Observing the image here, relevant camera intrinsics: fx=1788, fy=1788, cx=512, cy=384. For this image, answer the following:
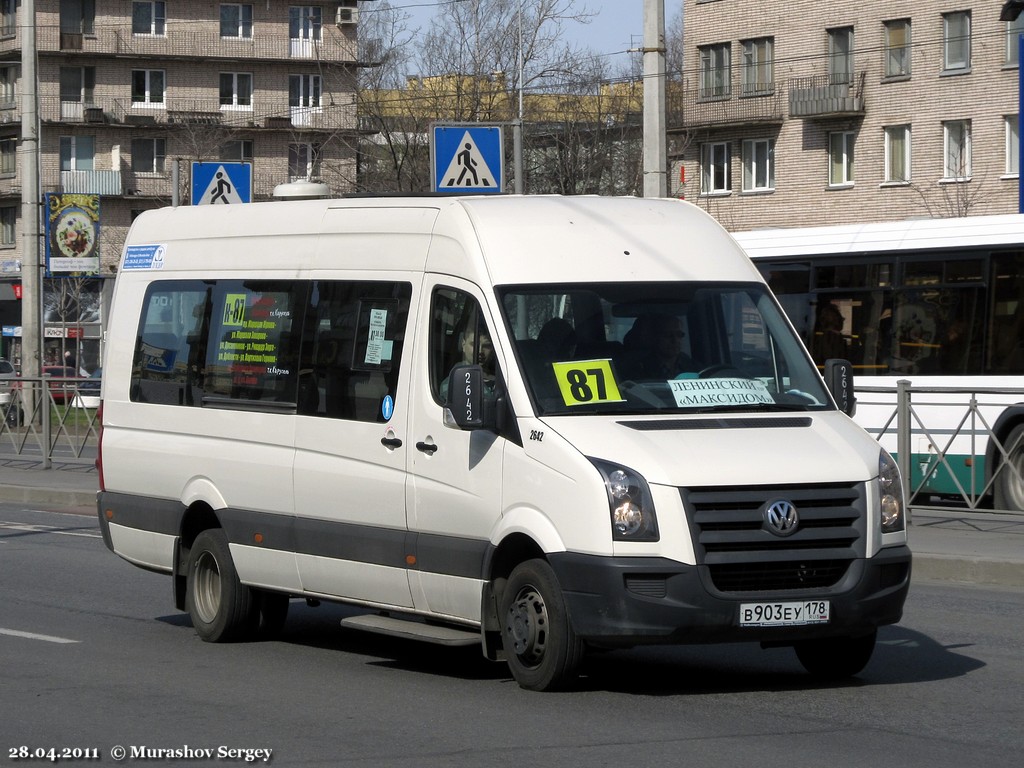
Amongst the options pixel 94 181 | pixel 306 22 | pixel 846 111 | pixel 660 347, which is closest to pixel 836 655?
pixel 660 347

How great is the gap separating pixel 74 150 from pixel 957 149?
Result: 41.1m

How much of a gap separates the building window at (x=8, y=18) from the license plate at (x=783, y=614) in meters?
74.6

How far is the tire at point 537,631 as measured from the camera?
318 inches

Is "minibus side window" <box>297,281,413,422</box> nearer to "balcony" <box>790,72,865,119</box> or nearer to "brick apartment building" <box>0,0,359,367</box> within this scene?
"balcony" <box>790,72,865,119</box>

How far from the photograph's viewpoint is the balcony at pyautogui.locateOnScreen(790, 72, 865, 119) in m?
54.0

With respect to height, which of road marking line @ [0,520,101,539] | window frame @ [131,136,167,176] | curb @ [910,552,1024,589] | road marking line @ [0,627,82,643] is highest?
window frame @ [131,136,167,176]

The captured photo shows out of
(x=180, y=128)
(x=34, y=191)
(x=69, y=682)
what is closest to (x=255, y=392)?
(x=69, y=682)

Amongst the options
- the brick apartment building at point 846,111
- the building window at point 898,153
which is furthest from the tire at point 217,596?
the building window at point 898,153

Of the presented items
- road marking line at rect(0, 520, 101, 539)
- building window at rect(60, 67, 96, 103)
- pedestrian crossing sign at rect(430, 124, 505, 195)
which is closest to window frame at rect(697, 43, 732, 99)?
building window at rect(60, 67, 96, 103)

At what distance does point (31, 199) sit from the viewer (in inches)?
1298

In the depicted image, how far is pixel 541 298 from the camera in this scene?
8.79m

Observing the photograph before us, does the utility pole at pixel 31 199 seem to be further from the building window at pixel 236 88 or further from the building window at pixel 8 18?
the building window at pixel 8 18

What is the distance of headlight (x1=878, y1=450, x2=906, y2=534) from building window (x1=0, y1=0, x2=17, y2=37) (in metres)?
74.2

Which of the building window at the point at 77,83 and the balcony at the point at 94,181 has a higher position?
the building window at the point at 77,83
